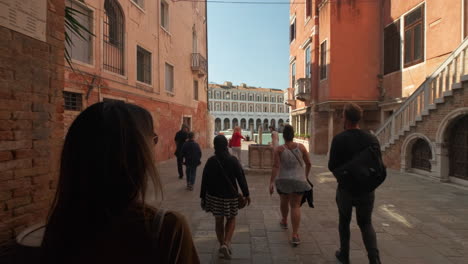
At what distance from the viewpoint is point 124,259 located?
0.94 metres

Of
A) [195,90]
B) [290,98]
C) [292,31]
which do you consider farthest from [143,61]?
[292,31]

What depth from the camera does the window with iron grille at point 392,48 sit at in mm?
13525

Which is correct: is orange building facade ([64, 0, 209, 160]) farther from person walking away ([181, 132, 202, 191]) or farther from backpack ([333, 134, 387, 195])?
backpack ([333, 134, 387, 195])

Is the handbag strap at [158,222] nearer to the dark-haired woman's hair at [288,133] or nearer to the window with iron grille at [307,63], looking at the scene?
the dark-haired woman's hair at [288,133]

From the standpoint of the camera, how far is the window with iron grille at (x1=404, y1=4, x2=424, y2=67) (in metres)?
11.9

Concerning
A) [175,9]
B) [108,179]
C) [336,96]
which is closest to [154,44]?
[175,9]

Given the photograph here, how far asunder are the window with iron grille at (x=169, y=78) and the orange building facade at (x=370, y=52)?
831 centimetres

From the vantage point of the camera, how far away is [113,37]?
10.6m

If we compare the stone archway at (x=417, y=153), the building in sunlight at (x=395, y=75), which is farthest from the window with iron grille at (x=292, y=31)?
the stone archway at (x=417, y=153)

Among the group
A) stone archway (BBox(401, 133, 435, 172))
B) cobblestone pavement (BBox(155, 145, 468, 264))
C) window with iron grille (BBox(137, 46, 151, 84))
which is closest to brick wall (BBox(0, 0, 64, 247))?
cobblestone pavement (BBox(155, 145, 468, 264))

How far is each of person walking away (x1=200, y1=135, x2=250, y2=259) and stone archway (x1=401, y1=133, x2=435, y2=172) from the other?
339 inches

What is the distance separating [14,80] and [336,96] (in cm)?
1451

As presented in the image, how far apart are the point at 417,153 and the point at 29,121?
1188cm

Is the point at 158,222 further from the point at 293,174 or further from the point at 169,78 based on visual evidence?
the point at 169,78
